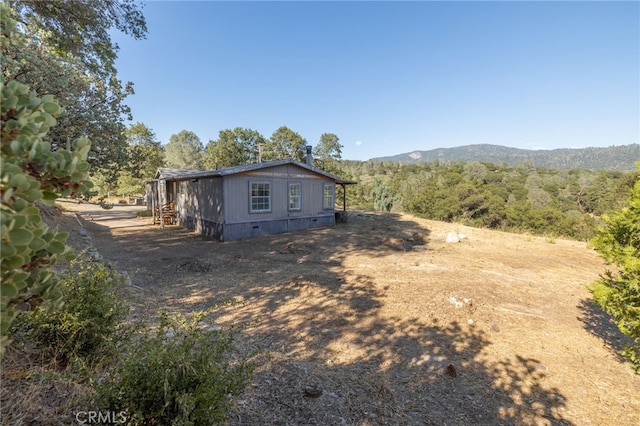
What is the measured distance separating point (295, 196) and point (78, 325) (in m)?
12.5

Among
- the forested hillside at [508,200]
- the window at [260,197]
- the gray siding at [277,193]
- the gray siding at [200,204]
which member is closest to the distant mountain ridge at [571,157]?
the forested hillside at [508,200]

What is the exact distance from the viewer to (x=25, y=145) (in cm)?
105

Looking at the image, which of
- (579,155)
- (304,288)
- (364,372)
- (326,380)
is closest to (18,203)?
(326,380)

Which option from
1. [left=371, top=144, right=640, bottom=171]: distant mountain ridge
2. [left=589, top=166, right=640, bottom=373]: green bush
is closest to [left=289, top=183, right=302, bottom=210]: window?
[left=589, top=166, right=640, bottom=373]: green bush

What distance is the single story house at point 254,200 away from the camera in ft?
40.1

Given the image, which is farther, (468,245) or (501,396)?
(468,245)

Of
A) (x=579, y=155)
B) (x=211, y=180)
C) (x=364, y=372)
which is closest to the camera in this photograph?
(x=364, y=372)

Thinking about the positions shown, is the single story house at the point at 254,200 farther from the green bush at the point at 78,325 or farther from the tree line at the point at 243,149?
the tree line at the point at 243,149

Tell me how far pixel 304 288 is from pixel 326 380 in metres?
3.14

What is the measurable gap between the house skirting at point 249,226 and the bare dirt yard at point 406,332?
2272mm

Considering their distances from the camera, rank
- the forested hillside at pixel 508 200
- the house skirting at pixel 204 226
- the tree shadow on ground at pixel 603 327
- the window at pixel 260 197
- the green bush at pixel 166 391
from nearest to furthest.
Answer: the green bush at pixel 166 391 < the tree shadow on ground at pixel 603 327 < the house skirting at pixel 204 226 < the window at pixel 260 197 < the forested hillside at pixel 508 200

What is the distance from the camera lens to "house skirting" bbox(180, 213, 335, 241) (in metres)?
12.2

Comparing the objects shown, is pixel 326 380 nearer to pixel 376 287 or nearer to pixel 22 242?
pixel 22 242

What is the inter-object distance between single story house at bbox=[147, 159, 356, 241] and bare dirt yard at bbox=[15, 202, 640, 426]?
9.23 ft
